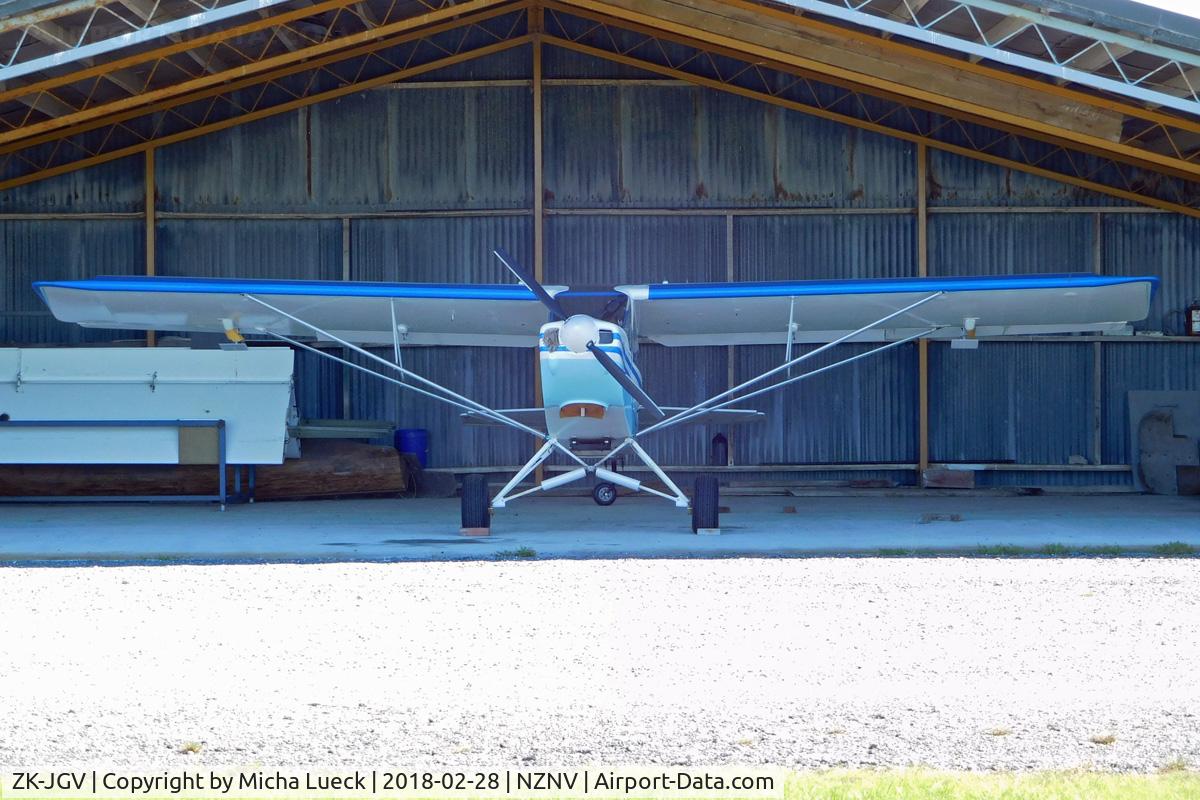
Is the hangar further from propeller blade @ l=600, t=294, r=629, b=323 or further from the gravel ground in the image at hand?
the gravel ground

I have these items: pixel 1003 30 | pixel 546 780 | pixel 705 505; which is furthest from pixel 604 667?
pixel 1003 30

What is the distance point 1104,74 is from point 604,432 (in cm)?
683

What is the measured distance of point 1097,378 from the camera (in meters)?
16.8

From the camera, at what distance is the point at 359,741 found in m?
4.01

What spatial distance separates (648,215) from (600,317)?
5.65 metres

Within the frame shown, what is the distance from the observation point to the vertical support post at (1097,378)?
16.8m

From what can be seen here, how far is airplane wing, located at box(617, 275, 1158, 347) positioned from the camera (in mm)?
11062

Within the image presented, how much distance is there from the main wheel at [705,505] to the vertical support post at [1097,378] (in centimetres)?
818

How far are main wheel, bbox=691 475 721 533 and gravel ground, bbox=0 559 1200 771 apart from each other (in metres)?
2.52

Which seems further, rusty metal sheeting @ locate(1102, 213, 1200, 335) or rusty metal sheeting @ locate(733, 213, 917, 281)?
rusty metal sheeting @ locate(1102, 213, 1200, 335)

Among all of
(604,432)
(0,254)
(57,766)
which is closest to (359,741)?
(57,766)

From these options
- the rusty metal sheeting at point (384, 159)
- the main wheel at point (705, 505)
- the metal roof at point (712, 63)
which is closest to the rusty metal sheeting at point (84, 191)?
the metal roof at point (712, 63)

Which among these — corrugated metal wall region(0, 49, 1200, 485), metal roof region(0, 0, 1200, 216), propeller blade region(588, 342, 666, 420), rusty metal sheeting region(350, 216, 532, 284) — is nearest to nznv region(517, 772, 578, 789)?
propeller blade region(588, 342, 666, 420)

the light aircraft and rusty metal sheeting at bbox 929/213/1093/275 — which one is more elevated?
rusty metal sheeting at bbox 929/213/1093/275
